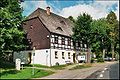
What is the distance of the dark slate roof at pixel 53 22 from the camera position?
49688 mm

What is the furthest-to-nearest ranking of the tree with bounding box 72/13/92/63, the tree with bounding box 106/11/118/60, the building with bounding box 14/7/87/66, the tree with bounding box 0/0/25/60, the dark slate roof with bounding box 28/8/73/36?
the tree with bounding box 106/11/118/60 → the tree with bounding box 72/13/92/63 → the dark slate roof with bounding box 28/8/73/36 → the building with bounding box 14/7/87/66 → the tree with bounding box 0/0/25/60

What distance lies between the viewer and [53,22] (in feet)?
171

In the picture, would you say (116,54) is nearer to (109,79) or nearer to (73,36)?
(73,36)

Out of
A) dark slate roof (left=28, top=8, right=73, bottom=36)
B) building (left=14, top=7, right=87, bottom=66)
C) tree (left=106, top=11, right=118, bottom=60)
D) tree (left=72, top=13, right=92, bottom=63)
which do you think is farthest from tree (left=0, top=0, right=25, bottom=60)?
tree (left=106, top=11, right=118, bottom=60)

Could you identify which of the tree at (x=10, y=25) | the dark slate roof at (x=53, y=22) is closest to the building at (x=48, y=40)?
the dark slate roof at (x=53, y=22)

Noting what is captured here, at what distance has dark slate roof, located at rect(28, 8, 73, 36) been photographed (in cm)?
4969

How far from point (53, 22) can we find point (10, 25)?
1629 centimetres

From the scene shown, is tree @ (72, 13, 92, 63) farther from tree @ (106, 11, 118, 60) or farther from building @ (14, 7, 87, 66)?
tree @ (106, 11, 118, 60)

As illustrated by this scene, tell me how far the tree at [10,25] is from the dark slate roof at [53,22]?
10.2 m

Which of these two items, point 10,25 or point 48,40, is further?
point 48,40

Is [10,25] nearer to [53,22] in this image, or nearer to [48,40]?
[48,40]

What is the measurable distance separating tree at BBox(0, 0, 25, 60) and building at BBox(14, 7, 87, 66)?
6441 millimetres

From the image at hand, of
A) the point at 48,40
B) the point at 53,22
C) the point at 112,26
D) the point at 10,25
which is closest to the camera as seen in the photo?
the point at 10,25

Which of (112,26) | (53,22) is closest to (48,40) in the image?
(53,22)
